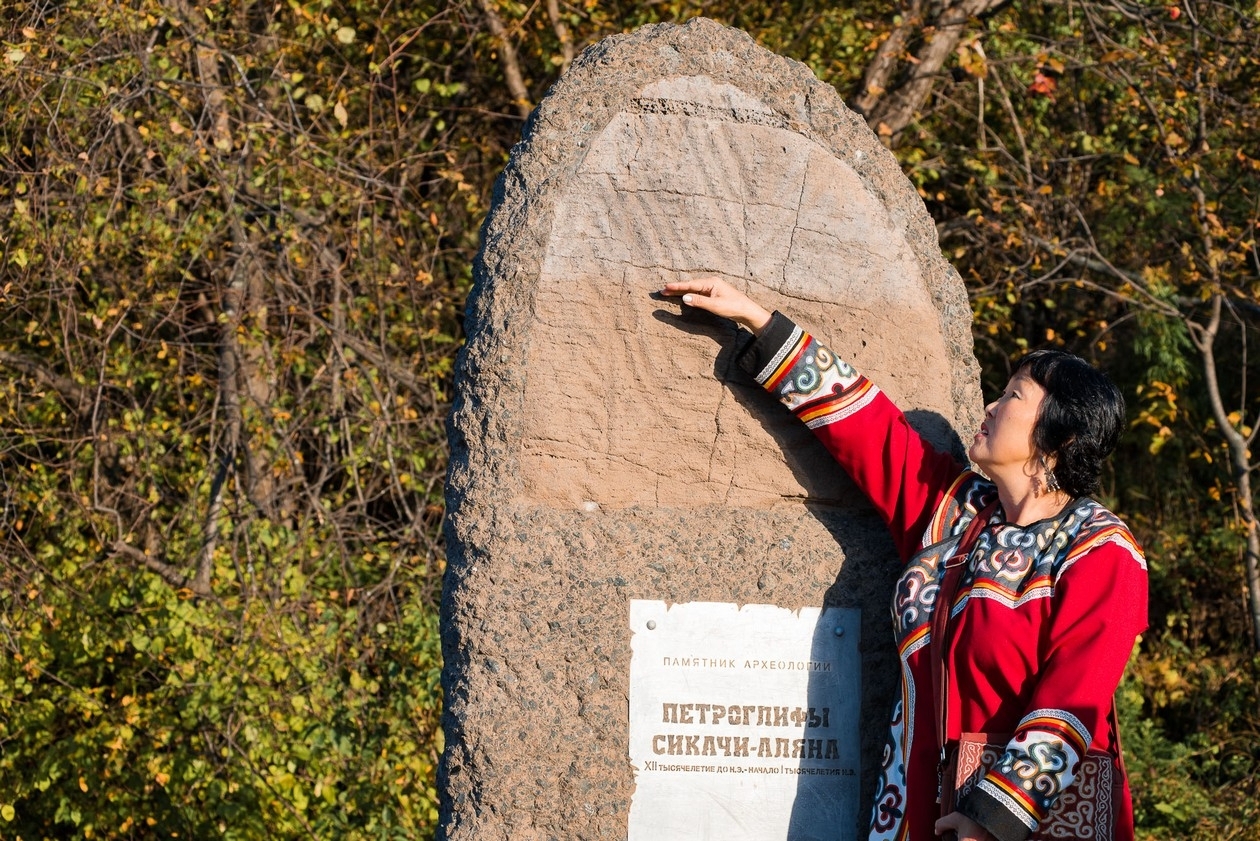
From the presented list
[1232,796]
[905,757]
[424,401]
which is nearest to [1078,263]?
[1232,796]

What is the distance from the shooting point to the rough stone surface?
8.30ft

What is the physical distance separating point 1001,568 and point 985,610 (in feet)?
0.29

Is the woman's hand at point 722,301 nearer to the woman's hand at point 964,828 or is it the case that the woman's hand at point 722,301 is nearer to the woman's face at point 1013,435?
the woman's face at point 1013,435

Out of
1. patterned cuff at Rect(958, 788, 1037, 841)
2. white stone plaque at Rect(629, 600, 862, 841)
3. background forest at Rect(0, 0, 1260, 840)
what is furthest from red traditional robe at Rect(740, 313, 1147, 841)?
background forest at Rect(0, 0, 1260, 840)

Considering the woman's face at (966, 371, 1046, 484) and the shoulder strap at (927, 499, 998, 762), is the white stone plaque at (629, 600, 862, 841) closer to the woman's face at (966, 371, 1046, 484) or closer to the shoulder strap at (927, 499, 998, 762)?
the shoulder strap at (927, 499, 998, 762)

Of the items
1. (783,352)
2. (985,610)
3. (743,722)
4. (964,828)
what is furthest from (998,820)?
(783,352)

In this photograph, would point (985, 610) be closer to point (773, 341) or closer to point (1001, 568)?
point (1001, 568)

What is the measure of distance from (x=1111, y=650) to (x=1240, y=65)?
483 centimetres

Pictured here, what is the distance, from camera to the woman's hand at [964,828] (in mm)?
2166

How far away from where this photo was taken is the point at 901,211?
2.87 metres

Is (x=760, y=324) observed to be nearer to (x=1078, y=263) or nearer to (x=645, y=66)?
(x=645, y=66)

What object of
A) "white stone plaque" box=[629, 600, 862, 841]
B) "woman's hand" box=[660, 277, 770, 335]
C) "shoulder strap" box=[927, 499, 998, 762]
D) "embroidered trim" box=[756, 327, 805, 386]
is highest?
"woman's hand" box=[660, 277, 770, 335]

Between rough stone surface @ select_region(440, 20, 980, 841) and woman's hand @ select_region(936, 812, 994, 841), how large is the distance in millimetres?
461

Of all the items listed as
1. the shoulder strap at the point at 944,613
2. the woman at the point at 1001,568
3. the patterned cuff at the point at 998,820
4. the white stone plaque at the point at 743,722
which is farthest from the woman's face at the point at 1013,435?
the patterned cuff at the point at 998,820
